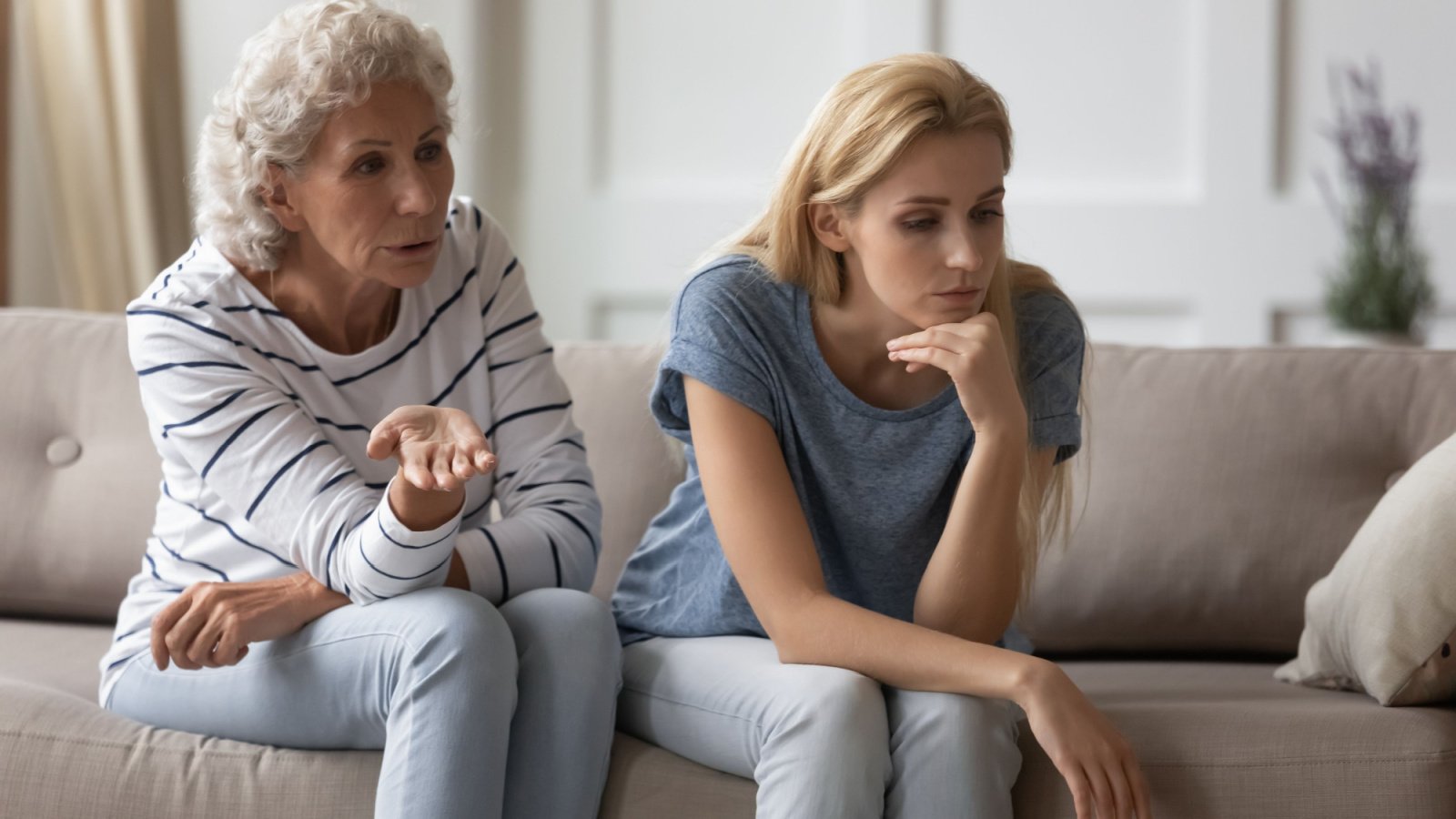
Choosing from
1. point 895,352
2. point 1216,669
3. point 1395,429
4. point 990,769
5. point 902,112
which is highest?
point 902,112

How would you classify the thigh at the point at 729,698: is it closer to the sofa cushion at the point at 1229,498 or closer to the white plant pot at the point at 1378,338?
the sofa cushion at the point at 1229,498

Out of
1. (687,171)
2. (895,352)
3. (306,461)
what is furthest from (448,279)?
(687,171)

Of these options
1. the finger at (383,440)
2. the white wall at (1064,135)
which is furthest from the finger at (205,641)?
the white wall at (1064,135)

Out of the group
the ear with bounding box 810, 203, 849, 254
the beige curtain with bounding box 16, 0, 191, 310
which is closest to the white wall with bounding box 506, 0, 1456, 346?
the beige curtain with bounding box 16, 0, 191, 310

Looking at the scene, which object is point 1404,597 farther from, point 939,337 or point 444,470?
point 444,470

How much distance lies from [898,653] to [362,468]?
584 millimetres

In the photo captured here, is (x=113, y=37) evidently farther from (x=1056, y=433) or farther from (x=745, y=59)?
(x=1056, y=433)

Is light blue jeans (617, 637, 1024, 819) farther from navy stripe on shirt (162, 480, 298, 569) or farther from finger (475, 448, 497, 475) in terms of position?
navy stripe on shirt (162, 480, 298, 569)

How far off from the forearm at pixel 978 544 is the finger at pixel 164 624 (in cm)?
68

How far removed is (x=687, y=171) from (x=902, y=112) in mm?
1681

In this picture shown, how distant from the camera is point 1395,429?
68.1 inches

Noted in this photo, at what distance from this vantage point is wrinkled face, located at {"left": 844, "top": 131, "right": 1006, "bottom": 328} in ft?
4.36

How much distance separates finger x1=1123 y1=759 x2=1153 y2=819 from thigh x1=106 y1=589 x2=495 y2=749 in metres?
0.54

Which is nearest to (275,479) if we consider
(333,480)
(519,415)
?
(333,480)
